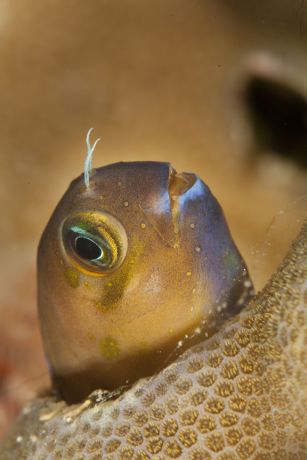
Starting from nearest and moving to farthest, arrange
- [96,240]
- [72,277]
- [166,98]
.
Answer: [96,240], [72,277], [166,98]

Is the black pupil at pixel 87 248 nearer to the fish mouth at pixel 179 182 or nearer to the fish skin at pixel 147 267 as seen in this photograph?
the fish skin at pixel 147 267

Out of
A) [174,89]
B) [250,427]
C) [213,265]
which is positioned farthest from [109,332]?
[174,89]

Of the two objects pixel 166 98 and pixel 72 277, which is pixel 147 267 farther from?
pixel 166 98

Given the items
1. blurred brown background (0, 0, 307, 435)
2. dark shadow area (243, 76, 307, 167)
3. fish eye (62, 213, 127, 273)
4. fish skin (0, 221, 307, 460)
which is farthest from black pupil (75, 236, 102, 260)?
dark shadow area (243, 76, 307, 167)

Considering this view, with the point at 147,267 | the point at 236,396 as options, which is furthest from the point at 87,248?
the point at 236,396

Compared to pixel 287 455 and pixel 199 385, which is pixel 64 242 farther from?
pixel 287 455

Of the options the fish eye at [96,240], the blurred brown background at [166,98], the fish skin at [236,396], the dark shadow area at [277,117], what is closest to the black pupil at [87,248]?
the fish eye at [96,240]
